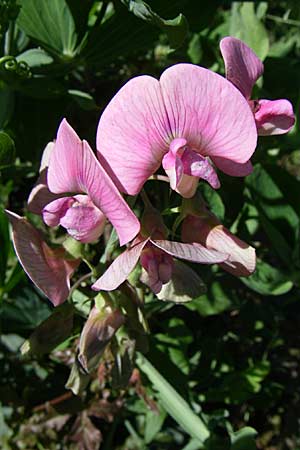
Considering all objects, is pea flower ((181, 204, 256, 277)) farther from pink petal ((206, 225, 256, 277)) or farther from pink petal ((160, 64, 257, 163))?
pink petal ((160, 64, 257, 163))

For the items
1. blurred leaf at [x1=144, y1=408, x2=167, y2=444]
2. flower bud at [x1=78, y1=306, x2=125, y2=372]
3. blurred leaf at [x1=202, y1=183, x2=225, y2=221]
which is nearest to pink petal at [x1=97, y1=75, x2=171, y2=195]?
flower bud at [x1=78, y1=306, x2=125, y2=372]

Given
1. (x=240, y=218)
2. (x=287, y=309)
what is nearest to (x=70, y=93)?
(x=240, y=218)

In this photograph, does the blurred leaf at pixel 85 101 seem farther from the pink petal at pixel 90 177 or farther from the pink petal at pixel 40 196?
the pink petal at pixel 90 177

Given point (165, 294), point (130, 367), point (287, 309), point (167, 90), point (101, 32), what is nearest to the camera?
point (167, 90)

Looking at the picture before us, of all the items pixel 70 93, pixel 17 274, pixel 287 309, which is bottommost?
pixel 287 309

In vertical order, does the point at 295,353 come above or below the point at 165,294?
below

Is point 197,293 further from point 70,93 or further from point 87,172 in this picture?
point 70,93

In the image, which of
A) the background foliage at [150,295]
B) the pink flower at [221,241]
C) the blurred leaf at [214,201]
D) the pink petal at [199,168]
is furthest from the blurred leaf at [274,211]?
the pink petal at [199,168]
